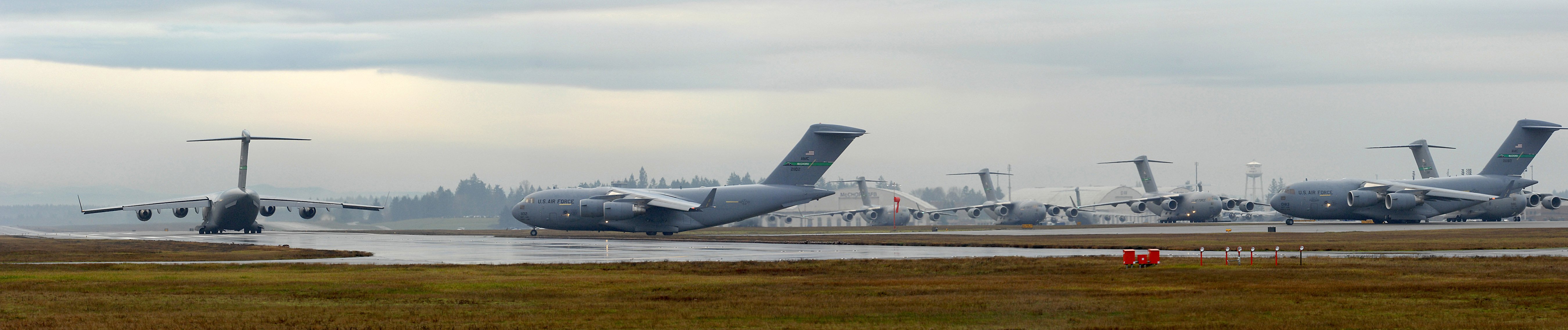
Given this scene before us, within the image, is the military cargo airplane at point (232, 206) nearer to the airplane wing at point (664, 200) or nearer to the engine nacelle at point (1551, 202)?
the airplane wing at point (664, 200)

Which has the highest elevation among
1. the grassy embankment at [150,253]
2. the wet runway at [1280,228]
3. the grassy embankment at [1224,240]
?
the wet runway at [1280,228]

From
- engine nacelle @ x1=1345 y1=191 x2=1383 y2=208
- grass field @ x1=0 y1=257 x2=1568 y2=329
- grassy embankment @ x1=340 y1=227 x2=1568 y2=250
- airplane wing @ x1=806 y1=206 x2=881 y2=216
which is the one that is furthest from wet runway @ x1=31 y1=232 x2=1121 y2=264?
airplane wing @ x1=806 y1=206 x2=881 y2=216

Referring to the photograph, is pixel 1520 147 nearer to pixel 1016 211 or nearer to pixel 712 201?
pixel 1016 211

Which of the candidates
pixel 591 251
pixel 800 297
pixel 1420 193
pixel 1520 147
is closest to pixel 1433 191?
pixel 1420 193

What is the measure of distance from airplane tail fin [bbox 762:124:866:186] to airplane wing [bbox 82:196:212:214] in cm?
3382

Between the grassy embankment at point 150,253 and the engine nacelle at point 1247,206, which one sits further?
the engine nacelle at point 1247,206

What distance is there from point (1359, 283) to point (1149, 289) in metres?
4.17

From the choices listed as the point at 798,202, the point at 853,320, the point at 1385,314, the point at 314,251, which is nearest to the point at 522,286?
the point at 853,320

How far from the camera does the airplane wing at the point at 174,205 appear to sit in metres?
68.6

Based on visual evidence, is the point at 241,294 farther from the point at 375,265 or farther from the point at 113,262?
the point at 113,262

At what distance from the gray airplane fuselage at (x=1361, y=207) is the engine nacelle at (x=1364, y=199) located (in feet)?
1.86

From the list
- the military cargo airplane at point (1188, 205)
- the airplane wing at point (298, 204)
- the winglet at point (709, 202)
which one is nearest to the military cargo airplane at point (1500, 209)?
the military cargo airplane at point (1188, 205)

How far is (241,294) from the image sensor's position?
19.8 m

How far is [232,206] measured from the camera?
6875 cm
